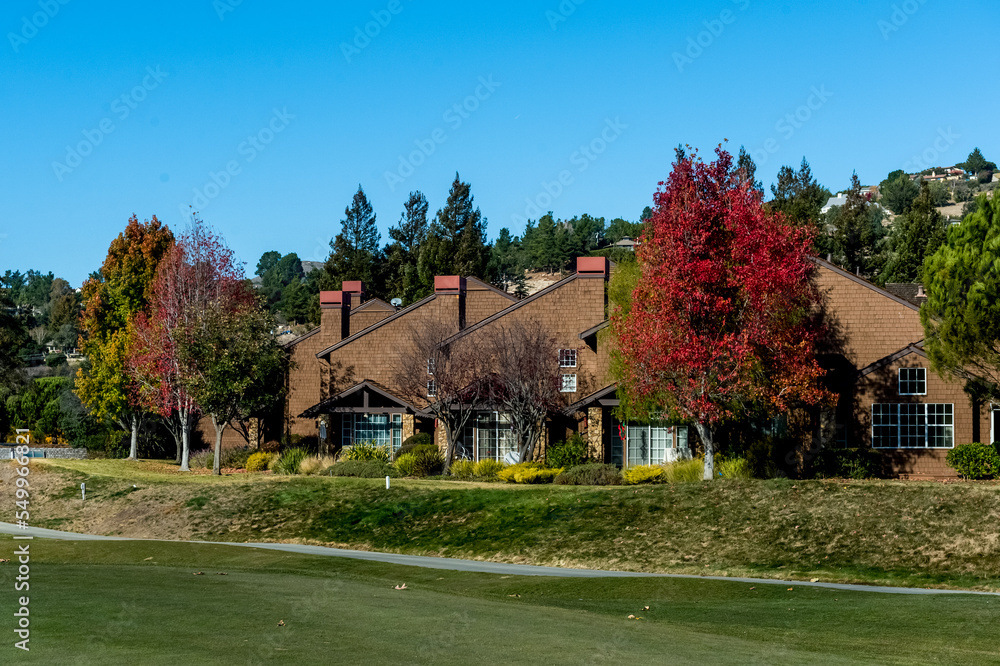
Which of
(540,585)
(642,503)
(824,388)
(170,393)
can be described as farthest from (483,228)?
(540,585)

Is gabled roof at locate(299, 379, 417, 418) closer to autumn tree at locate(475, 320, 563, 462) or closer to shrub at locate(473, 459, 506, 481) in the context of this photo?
autumn tree at locate(475, 320, 563, 462)

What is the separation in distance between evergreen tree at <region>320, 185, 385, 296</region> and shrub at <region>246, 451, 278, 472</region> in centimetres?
3436

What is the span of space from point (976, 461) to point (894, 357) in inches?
181

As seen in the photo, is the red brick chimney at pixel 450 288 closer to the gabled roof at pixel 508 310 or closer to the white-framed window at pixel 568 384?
the gabled roof at pixel 508 310

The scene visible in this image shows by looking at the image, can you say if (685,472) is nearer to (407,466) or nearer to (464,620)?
(407,466)

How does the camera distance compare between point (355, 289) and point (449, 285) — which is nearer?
point (449, 285)

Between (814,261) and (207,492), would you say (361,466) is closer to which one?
(207,492)

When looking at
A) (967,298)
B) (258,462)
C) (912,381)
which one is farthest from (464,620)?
(258,462)

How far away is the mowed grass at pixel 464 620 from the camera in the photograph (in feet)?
40.6

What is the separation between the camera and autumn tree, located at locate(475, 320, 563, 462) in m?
39.1

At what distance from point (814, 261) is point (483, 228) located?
46.9m

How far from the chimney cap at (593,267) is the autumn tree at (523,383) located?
3416mm

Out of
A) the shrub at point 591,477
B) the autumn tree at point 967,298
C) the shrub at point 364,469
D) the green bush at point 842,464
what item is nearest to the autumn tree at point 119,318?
the shrub at point 364,469

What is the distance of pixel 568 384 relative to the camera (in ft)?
136
